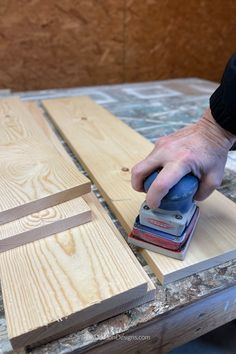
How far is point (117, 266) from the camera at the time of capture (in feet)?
1.88

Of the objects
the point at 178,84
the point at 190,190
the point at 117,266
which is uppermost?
the point at 190,190

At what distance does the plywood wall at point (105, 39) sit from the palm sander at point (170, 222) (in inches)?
72.1

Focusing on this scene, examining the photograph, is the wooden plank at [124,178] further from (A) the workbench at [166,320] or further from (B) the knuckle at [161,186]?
(B) the knuckle at [161,186]

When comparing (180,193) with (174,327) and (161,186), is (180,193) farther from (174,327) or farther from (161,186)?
(174,327)

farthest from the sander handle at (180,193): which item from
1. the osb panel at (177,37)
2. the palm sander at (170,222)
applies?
the osb panel at (177,37)

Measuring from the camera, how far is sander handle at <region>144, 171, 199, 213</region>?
56 centimetres

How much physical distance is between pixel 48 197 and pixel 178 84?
67.5 inches

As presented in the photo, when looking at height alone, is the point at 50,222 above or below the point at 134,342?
above

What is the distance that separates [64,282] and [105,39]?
6.78ft

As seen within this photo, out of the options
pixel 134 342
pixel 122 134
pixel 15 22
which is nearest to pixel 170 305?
pixel 134 342

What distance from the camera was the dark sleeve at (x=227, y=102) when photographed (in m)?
0.58

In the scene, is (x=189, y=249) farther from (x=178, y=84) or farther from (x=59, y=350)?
(x=178, y=84)

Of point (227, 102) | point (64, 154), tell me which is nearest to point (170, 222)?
point (227, 102)

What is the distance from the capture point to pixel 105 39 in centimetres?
224
